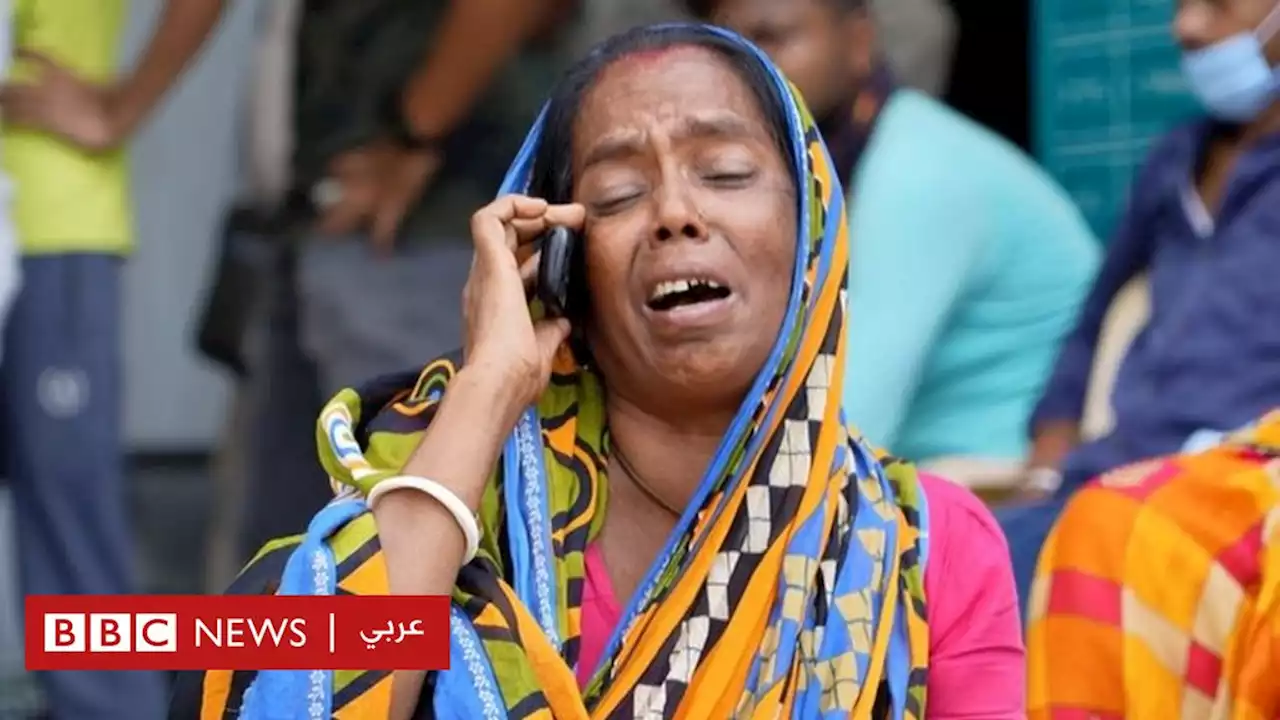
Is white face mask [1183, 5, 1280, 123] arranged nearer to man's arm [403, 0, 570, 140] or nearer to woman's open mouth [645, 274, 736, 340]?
man's arm [403, 0, 570, 140]

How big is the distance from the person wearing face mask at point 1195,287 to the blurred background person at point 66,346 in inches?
69.8

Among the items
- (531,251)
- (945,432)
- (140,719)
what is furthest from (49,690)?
(531,251)

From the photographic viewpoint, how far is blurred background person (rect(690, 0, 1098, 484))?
4.21 m

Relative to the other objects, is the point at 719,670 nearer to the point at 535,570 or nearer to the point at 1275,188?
the point at 535,570

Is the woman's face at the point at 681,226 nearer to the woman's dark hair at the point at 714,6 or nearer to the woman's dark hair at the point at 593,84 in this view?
the woman's dark hair at the point at 593,84

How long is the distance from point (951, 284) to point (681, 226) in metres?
1.55

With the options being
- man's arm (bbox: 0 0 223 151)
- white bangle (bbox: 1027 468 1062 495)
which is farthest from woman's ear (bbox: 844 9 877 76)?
man's arm (bbox: 0 0 223 151)

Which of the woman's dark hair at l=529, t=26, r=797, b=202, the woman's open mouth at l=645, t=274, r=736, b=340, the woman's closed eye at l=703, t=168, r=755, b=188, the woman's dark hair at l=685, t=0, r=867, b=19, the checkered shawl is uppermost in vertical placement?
the woman's dark hair at l=685, t=0, r=867, b=19

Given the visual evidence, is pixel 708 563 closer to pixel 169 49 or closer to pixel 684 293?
pixel 684 293

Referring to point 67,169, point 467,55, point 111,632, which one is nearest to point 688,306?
point 111,632

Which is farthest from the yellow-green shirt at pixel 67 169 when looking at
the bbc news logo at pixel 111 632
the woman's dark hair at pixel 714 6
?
the bbc news logo at pixel 111 632

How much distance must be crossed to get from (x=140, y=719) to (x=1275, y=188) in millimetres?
2290

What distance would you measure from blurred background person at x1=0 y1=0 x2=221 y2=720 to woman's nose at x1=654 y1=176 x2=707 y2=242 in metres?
2.29

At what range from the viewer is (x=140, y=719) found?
4828 mm
